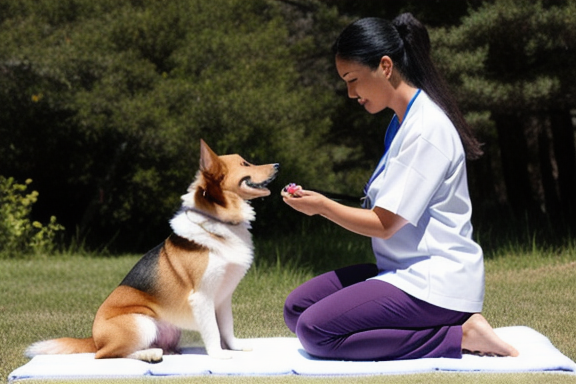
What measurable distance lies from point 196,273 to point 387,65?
1310 millimetres

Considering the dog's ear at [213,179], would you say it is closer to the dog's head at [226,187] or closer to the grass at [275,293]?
the dog's head at [226,187]

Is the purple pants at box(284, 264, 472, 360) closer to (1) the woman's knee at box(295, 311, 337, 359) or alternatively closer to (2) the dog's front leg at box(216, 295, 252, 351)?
(1) the woman's knee at box(295, 311, 337, 359)

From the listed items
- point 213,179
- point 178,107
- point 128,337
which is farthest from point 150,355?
point 178,107

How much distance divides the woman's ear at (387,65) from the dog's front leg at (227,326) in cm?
132

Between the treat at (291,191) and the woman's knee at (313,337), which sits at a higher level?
the treat at (291,191)

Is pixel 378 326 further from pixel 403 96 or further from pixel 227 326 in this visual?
pixel 403 96

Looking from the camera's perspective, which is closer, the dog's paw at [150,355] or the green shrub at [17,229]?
the dog's paw at [150,355]

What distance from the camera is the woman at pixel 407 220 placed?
12.4 ft

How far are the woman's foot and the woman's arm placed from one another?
67 cm

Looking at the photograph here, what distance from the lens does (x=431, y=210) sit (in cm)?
383

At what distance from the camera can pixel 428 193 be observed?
3736 millimetres

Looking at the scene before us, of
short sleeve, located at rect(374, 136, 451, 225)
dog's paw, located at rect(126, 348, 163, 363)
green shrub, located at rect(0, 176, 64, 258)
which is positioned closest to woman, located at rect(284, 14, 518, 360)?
short sleeve, located at rect(374, 136, 451, 225)

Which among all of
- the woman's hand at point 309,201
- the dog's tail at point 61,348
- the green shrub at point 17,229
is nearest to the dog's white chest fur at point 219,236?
the woman's hand at point 309,201

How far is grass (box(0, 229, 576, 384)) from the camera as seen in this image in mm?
4430
